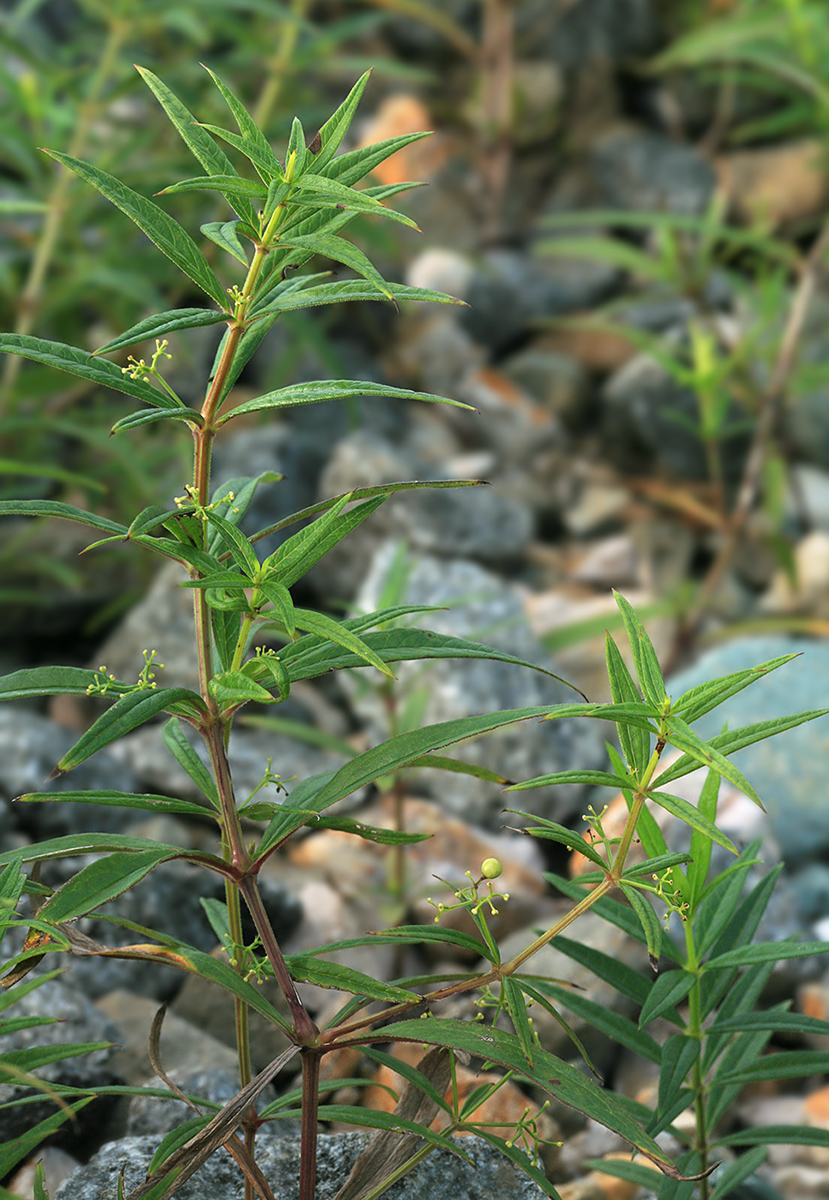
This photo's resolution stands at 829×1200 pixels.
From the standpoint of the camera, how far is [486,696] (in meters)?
1.98

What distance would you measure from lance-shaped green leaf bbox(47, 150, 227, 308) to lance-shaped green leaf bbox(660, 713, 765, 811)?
0.39 m

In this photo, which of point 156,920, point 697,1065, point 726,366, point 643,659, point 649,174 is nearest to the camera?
point 643,659

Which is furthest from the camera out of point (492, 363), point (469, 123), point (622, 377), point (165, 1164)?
point (469, 123)

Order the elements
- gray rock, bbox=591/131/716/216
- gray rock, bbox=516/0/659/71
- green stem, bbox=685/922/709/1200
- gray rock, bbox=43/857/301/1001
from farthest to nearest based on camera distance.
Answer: gray rock, bbox=516/0/659/71 → gray rock, bbox=591/131/716/216 → gray rock, bbox=43/857/301/1001 → green stem, bbox=685/922/709/1200

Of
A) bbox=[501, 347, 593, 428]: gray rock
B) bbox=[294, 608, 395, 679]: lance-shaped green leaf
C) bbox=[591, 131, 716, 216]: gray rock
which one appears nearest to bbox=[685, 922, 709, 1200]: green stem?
bbox=[294, 608, 395, 679]: lance-shaped green leaf

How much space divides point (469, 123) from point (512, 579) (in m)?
1.72

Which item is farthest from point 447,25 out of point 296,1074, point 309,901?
point 296,1074

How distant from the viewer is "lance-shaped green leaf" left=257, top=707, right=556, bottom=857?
0.74 m

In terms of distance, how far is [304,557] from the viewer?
74 cm

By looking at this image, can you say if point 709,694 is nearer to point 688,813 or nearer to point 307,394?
point 688,813

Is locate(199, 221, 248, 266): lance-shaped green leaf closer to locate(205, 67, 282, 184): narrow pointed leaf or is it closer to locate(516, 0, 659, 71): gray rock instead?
locate(205, 67, 282, 184): narrow pointed leaf

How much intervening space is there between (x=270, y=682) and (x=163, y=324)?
255 millimetres

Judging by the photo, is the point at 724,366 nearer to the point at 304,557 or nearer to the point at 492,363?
the point at 492,363

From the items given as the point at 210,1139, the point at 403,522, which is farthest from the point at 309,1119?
the point at 403,522
